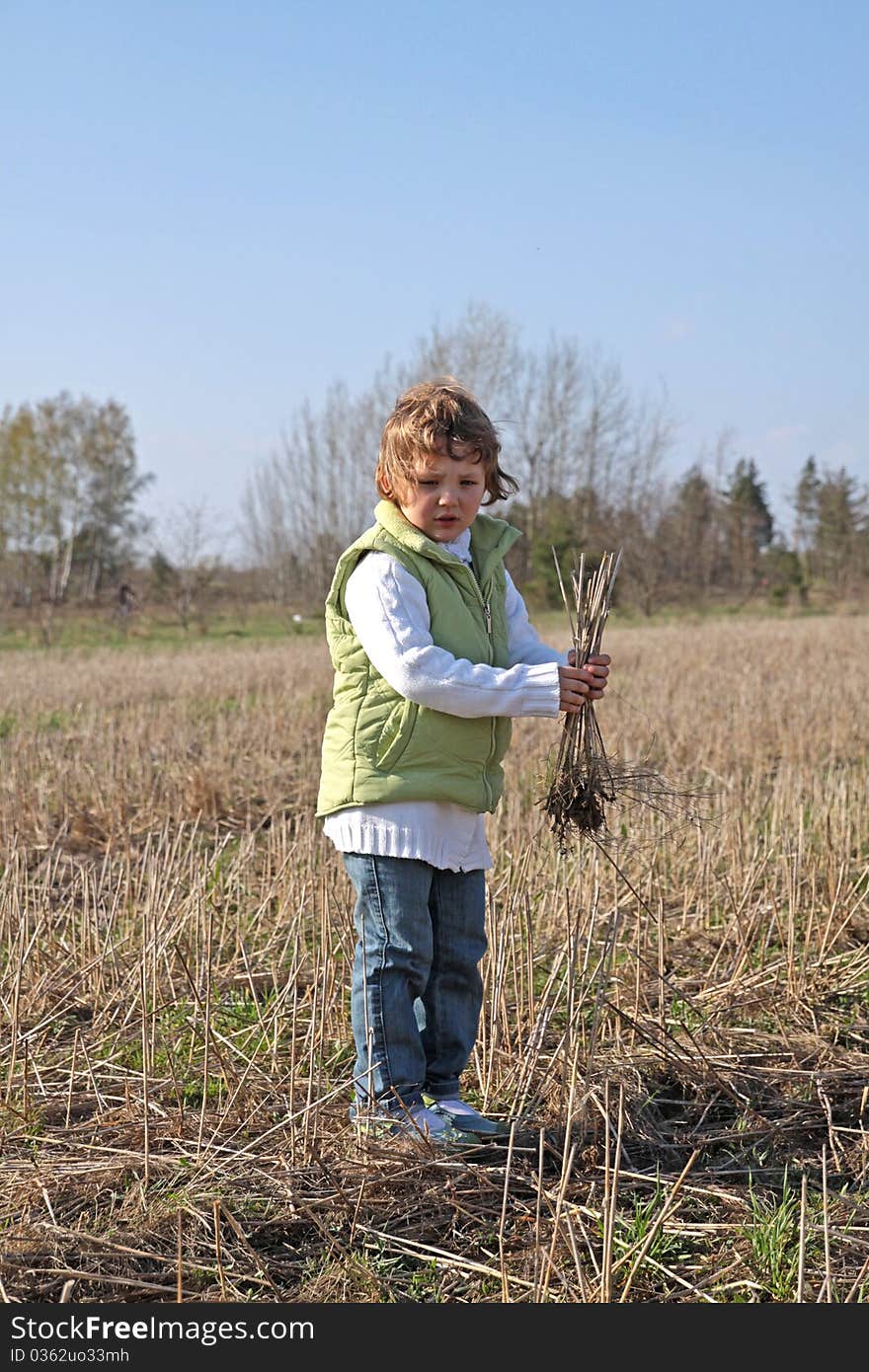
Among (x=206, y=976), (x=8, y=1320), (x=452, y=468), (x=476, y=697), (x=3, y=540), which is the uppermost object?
(x=3, y=540)

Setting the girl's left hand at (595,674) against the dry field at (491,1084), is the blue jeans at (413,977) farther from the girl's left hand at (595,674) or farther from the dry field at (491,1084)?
the girl's left hand at (595,674)

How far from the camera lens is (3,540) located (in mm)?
37625

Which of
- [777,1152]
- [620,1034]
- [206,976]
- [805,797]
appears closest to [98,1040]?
[206,976]

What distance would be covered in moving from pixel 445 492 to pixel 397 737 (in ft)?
1.68

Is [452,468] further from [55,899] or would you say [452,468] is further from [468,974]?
[55,899]

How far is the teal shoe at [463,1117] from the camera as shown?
8.62 feet

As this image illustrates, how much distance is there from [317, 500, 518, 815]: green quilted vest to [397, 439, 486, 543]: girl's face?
0.04 meters

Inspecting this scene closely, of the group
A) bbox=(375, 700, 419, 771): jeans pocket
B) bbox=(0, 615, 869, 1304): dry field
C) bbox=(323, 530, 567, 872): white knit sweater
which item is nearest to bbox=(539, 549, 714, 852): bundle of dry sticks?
bbox=(323, 530, 567, 872): white knit sweater

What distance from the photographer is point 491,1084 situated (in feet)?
9.80

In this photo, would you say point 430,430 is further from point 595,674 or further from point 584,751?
point 584,751

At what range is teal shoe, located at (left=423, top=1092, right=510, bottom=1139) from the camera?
263cm

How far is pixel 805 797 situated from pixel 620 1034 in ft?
10.2

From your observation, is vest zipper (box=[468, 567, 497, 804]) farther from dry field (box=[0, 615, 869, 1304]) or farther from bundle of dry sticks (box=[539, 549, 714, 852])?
dry field (box=[0, 615, 869, 1304])

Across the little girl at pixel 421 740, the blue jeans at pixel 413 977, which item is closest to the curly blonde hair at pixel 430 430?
the little girl at pixel 421 740
